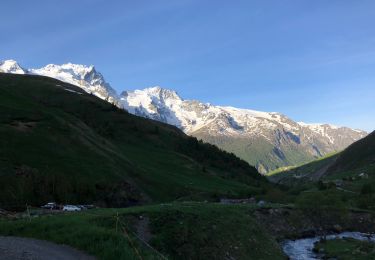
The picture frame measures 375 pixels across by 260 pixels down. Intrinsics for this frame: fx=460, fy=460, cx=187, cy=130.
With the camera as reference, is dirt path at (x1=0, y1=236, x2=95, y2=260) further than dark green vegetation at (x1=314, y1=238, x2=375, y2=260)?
No

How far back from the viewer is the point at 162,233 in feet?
137

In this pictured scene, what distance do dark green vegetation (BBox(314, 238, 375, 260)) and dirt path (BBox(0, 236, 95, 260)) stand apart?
35.5 metres

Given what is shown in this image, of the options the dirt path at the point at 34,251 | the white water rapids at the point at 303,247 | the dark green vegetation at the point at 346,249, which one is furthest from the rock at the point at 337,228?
the dirt path at the point at 34,251

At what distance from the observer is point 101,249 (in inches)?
1136

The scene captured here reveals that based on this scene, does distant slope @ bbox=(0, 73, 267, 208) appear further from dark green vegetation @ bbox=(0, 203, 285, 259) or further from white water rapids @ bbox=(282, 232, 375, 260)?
white water rapids @ bbox=(282, 232, 375, 260)

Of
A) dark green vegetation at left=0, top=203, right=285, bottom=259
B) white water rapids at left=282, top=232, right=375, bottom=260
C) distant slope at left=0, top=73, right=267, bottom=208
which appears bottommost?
A: white water rapids at left=282, top=232, right=375, bottom=260

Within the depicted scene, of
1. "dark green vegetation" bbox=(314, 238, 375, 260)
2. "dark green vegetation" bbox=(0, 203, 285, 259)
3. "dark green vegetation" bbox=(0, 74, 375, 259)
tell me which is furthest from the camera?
"dark green vegetation" bbox=(314, 238, 375, 260)

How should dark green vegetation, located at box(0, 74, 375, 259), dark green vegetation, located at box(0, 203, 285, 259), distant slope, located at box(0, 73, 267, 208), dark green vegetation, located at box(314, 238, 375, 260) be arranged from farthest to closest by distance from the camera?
distant slope, located at box(0, 73, 267, 208) → dark green vegetation, located at box(314, 238, 375, 260) → dark green vegetation, located at box(0, 74, 375, 259) → dark green vegetation, located at box(0, 203, 285, 259)

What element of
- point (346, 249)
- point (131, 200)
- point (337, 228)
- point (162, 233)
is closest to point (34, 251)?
point (162, 233)

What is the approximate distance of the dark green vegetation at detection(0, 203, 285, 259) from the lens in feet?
101

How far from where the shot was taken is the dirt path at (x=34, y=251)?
25.2 meters

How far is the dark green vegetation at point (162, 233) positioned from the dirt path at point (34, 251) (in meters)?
1.03

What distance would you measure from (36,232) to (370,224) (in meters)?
70.9

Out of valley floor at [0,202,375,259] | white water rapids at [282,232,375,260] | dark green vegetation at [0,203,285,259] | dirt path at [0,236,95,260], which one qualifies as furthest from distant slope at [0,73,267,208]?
dirt path at [0,236,95,260]
